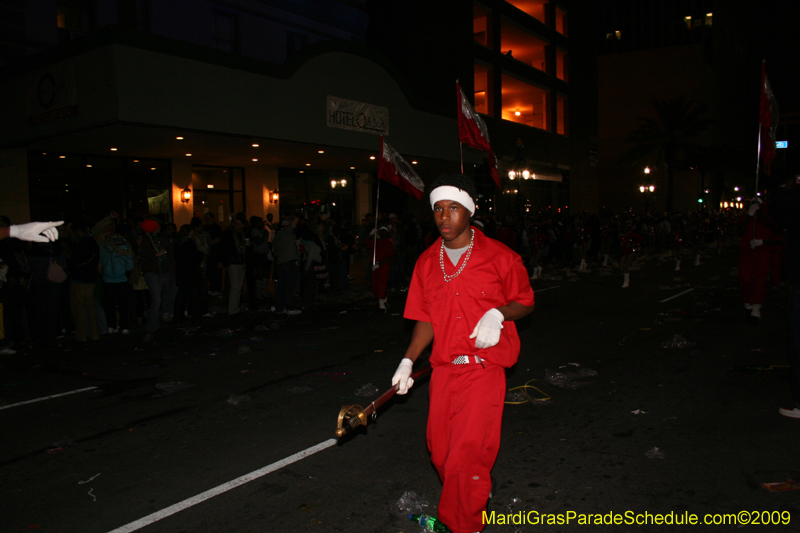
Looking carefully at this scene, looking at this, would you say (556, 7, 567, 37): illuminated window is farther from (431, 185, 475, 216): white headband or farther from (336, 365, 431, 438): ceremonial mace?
→ (336, 365, 431, 438): ceremonial mace

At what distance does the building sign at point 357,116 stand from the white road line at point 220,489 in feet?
47.7

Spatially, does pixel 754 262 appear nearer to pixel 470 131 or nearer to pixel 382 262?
pixel 470 131

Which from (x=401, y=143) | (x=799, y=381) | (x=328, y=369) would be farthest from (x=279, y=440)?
(x=401, y=143)

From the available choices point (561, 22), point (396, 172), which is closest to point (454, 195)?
point (396, 172)

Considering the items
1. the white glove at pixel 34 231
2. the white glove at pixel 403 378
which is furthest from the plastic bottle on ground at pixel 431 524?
the white glove at pixel 34 231

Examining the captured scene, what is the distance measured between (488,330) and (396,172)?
8308mm

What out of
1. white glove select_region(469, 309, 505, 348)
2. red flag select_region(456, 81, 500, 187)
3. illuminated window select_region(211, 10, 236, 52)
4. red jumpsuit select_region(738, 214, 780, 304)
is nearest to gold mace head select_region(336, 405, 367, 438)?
white glove select_region(469, 309, 505, 348)

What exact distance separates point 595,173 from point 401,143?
2394 centimetres

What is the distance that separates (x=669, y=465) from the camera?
14.1ft

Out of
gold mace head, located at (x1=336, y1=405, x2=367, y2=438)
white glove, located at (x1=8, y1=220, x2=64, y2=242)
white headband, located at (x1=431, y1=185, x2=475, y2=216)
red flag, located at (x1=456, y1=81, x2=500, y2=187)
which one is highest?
red flag, located at (x1=456, y1=81, x2=500, y2=187)

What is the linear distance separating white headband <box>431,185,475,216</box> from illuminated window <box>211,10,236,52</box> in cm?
1946

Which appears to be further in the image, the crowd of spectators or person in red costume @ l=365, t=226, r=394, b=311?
person in red costume @ l=365, t=226, r=394, b=311

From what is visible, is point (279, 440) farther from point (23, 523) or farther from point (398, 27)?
point (398, 27)

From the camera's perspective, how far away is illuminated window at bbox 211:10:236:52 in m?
20.4
